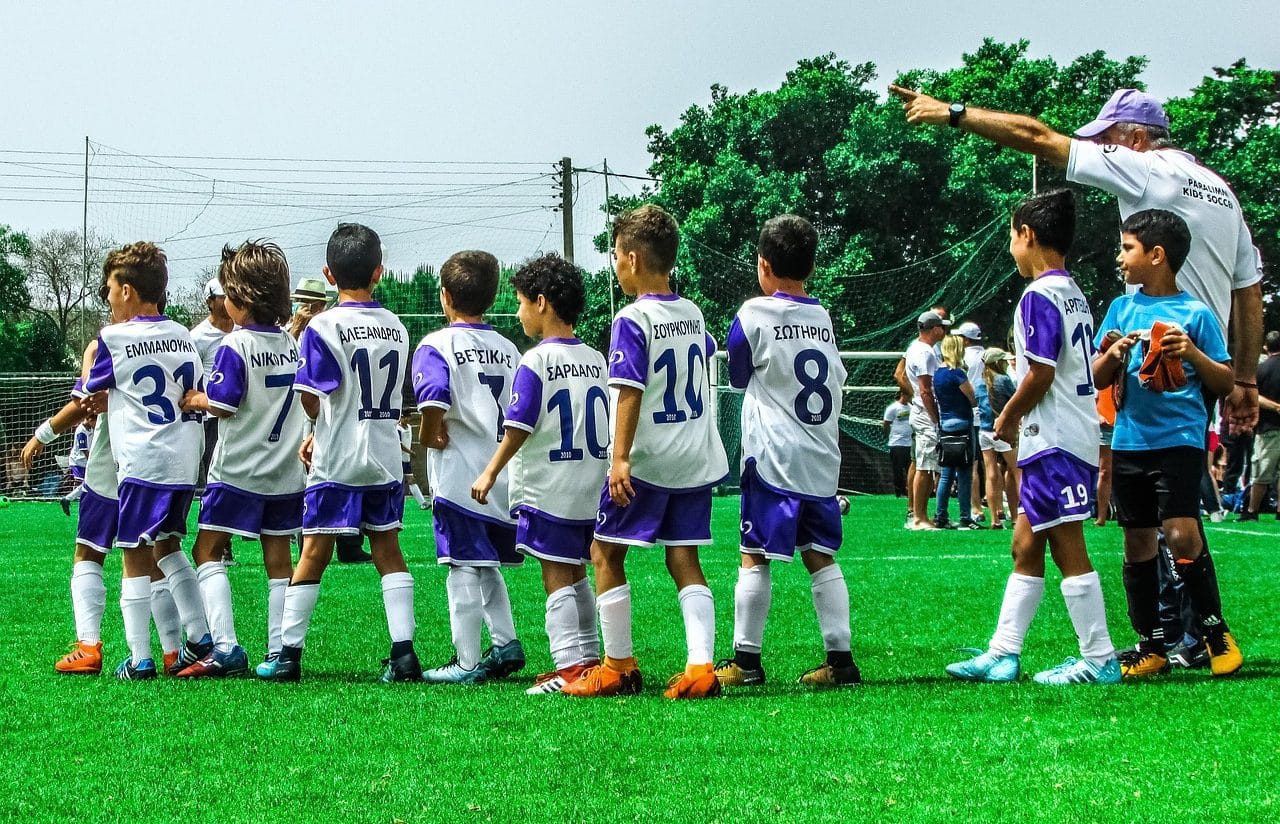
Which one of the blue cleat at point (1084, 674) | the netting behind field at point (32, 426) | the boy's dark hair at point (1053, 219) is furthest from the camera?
the netting behind field at point (32, 426)

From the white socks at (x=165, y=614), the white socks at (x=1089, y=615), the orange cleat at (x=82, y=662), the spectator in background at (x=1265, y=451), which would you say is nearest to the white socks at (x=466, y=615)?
the white socks at (x=165, y=614)

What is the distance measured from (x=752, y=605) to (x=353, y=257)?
244 centimetres

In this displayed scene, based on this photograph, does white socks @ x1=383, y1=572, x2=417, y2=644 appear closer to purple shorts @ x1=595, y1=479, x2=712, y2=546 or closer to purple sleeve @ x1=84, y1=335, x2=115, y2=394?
purple shorts @ x1=595, y1=479, x2=712, y2=546

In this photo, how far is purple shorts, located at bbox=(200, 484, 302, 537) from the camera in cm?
667

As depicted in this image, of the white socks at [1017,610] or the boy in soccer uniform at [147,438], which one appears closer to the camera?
the white socks at [1017,610]

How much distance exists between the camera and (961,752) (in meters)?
4.44

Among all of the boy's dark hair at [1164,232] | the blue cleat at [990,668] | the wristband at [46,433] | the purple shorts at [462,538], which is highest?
the boy's dark hair at [1164,232]

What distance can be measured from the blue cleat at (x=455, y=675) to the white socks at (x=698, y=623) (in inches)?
41.2

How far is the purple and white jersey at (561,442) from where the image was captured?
20.1ft

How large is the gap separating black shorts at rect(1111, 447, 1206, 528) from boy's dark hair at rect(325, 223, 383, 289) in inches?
136

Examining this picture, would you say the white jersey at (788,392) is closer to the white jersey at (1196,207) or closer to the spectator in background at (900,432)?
the white jersey at (1196,207)

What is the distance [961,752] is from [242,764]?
226 cm

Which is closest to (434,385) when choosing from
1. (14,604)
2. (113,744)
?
(113,744)

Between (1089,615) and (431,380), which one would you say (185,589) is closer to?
(431,380)
